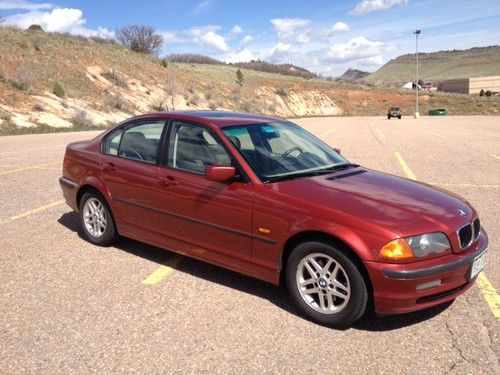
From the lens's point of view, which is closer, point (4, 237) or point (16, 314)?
point (16, 314)

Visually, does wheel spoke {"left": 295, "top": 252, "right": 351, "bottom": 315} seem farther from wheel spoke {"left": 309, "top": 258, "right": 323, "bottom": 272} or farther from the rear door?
the rear door

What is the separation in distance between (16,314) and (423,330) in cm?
311

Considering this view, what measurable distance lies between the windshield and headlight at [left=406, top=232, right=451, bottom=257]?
1.24 m

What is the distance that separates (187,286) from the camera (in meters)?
4.66

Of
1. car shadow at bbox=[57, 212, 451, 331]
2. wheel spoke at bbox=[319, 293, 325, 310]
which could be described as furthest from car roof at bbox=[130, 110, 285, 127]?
wheel spoke at bbox=[319, 293, 325, 310]

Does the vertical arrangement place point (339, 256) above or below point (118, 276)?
above

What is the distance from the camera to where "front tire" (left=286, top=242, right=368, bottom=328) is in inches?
145

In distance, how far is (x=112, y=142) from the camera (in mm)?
5789

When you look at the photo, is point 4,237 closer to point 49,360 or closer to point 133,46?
point 49,360

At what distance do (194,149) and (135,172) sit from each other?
0.77m

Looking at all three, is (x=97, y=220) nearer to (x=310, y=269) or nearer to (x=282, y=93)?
(x=310, y=269)

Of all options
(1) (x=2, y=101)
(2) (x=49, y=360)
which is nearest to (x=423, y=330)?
(2) (x=49, y=360)

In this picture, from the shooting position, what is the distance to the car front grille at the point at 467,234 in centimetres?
383

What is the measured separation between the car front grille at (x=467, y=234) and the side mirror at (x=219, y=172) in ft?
5.90
